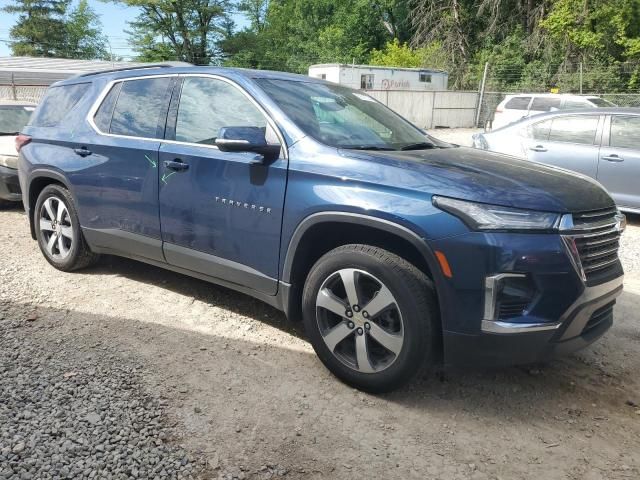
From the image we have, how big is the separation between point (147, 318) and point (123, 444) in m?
1.58

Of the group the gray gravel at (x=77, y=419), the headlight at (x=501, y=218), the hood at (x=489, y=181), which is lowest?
the gray gravel at (x=77, y=419)

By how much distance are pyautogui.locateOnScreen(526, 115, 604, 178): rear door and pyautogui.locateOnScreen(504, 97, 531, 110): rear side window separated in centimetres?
1093

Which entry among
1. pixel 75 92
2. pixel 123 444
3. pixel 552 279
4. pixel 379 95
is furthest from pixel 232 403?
pixel 379 95

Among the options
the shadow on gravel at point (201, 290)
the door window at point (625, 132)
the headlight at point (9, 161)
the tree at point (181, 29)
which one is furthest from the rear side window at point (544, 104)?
the tree at point (181, 29)

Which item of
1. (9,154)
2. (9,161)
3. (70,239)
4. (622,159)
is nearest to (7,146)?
(9,154)

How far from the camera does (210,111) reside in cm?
392

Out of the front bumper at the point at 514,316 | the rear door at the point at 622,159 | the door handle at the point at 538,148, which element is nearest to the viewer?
the front bumper at the point at 514,316

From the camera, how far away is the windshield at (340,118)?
3568 millimetres

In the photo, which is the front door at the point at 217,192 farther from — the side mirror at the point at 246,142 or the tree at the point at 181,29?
the tree at the point at 181,29

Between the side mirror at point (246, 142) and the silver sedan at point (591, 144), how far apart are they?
468 cm

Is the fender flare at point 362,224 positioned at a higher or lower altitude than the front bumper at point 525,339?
higher

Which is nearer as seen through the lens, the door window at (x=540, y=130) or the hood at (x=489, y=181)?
the hood at (x=489, y=181)

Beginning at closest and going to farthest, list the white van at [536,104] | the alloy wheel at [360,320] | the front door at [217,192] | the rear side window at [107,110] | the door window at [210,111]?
→ the alloy wheel at [360,320] → the front door at [217,192] → the door window at [210,111] → the rear side window at [107,110] → the white van at [536,104]

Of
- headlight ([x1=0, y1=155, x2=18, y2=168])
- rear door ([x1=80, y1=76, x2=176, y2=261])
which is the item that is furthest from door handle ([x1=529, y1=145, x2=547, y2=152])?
headlight ([x1=0, y1=155, x2=18, y2=168])
